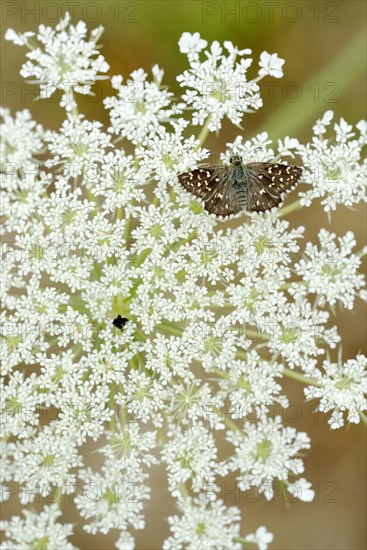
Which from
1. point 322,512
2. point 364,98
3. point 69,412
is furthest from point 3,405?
point 364,98

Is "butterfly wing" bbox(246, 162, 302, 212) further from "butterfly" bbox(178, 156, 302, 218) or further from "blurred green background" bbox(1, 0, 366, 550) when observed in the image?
"blurred green background" bbox(1, 0, 366, 550)

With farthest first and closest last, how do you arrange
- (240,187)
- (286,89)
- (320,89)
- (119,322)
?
(286,89), (320,89), (119,322), (240,187)

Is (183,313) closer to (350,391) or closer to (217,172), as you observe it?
(217,172)

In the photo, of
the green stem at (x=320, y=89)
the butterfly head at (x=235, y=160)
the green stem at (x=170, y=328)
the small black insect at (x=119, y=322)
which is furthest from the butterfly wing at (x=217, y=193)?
the green stem at (x=320, y=89)

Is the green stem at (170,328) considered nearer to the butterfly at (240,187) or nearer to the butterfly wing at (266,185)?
the butterfly at (240,187)

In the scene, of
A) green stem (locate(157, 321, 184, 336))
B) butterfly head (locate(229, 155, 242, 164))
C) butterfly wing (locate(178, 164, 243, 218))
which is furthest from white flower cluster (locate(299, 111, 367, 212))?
green stem (locate(157, 321, 184, 336))

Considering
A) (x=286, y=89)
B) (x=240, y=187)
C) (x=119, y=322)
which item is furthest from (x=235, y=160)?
(x=286, y=89)

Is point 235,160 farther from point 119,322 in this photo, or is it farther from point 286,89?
point 286,89
